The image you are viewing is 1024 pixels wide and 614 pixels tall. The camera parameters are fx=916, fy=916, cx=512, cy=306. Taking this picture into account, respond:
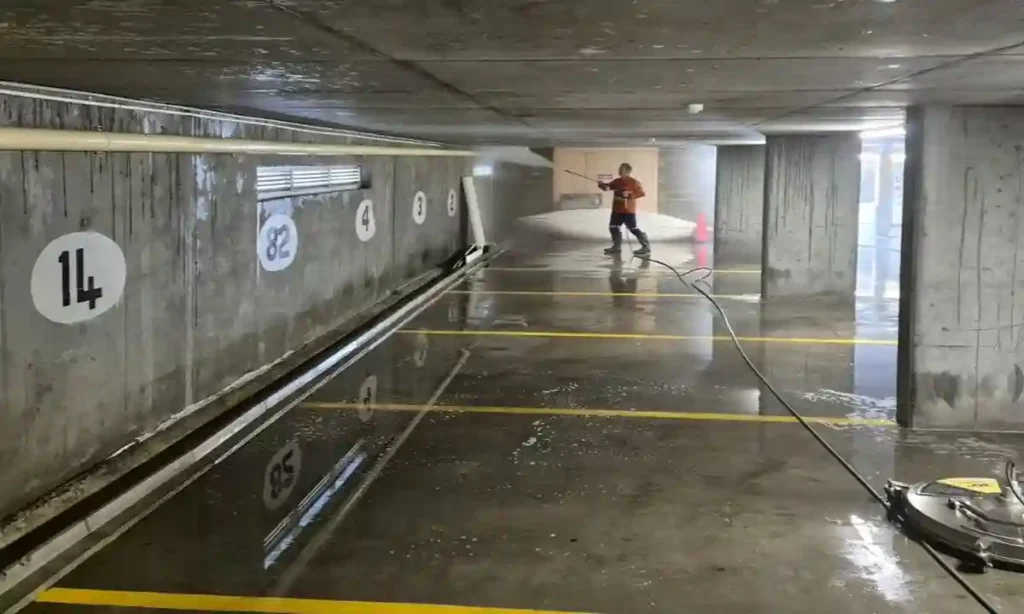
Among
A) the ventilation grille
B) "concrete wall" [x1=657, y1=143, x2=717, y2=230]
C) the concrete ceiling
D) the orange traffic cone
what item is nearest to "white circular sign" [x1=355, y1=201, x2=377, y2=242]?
the ventilation grille

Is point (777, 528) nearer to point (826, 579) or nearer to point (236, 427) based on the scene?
point (826, 579)

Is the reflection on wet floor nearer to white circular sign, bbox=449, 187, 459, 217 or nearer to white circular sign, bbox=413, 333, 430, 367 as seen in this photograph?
white circular sign, bbox=413, 333, 430, 367

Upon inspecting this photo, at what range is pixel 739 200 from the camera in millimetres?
14516

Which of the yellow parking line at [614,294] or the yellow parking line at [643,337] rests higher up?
the yellow parking line at [614,294]

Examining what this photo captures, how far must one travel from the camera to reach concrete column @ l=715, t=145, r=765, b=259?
14188 mm

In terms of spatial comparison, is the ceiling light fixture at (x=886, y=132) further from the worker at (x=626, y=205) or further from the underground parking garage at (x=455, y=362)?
the worker at (x=626, y=205)

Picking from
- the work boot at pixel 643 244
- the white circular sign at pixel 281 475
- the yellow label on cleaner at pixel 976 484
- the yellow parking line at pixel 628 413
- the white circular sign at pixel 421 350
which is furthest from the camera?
the work boot at pixel 643 244

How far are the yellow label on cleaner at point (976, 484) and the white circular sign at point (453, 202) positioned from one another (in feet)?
33.1

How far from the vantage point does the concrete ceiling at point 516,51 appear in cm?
221

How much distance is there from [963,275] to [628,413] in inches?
80.4

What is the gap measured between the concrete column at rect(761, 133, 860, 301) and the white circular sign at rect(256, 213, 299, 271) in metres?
5.29

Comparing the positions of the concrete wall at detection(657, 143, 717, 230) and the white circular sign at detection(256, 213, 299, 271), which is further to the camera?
the concrete wall at detection(657, 143, 717, 230)

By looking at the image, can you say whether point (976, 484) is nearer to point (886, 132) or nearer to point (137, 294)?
point (137, 294)

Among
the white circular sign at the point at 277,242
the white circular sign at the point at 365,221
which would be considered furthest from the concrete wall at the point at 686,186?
the white circular sign at the point at 277,242
